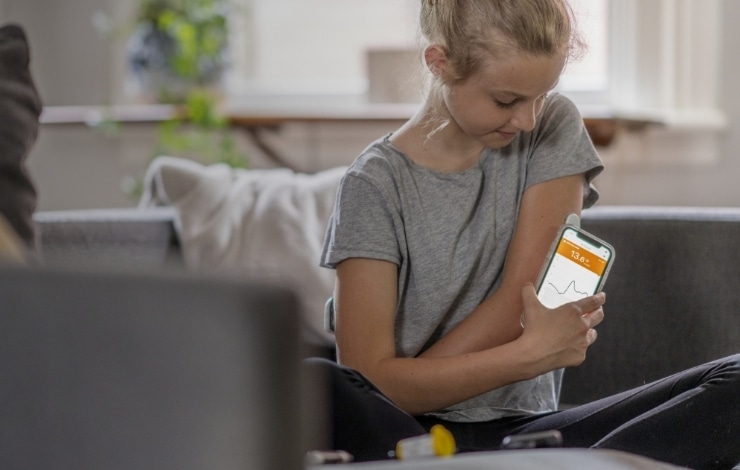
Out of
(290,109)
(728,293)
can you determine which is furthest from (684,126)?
(290,109)

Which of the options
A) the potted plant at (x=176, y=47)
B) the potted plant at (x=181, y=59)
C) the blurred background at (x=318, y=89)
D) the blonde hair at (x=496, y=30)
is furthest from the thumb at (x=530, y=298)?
the potted plant at (x=176, y=47)

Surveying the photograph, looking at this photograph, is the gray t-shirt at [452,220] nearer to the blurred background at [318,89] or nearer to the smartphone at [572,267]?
the smartphone at [572,267]

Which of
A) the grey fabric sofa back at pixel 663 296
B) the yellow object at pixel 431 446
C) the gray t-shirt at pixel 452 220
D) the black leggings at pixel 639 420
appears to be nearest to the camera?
the yellow object at pixel 431 446

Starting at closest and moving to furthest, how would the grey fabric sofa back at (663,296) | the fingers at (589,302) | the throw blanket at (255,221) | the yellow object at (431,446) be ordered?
the yellow object at (431,446), the fingers at (589,302), the grey fabric sofa back at (663,296), the throw blanket at (255,221)

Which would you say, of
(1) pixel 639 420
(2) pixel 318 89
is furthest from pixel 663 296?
(2) pixel 318 89

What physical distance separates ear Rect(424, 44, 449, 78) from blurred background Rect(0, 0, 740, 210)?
87 centimetres

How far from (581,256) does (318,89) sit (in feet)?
5.04

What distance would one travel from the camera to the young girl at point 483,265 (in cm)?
96

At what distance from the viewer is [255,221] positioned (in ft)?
5.54

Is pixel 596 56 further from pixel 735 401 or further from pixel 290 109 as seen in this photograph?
pixel 735 401

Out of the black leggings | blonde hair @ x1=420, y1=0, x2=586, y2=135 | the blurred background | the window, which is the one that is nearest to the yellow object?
the black leggings

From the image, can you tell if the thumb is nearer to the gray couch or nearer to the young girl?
the young girl

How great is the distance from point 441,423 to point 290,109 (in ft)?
4.84

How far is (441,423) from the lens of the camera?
1.13 metres
